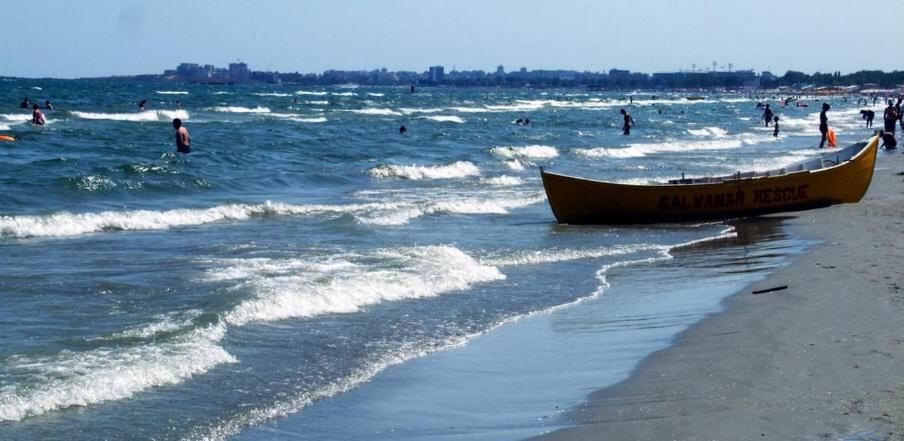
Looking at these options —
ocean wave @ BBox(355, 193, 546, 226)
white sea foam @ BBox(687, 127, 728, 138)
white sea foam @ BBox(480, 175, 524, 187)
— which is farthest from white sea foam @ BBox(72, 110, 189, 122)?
ocean wave @ BBox(355, 193, 546, 226)

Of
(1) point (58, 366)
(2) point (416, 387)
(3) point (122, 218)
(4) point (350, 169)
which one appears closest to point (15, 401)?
(1) point (58, 366)

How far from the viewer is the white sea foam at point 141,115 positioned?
2320 inches

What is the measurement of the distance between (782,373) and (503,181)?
2169 centimetres

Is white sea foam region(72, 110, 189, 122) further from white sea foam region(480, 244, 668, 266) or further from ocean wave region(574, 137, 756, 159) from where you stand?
white sea foam region(480, 244, 668, 266)

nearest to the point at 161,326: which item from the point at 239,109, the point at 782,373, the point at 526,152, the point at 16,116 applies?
the point at 782,373

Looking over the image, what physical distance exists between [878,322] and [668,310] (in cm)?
240

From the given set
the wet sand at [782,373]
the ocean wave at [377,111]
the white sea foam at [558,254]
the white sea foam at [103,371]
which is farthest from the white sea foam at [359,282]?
the ocean wave at [377,111]

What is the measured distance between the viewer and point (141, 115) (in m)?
63.2

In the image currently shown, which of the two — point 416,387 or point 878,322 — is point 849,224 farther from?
point 416,387

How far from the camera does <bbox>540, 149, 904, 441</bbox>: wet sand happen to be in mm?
6688

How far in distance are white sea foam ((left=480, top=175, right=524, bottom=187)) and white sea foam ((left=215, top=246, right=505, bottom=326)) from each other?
1387 cm

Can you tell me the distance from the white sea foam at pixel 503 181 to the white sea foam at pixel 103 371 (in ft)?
63.7

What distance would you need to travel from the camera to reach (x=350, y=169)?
105ft

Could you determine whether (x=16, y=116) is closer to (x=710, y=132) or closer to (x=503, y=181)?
(x=503, y=181)
